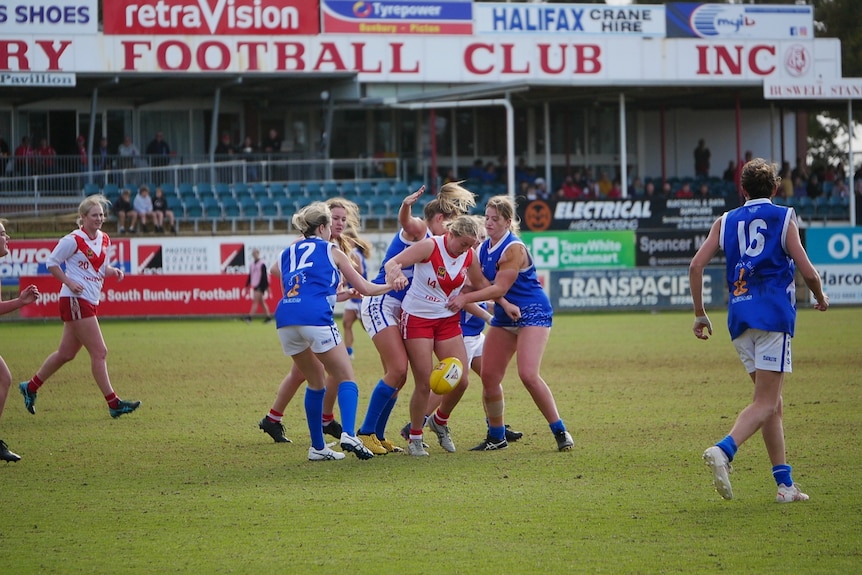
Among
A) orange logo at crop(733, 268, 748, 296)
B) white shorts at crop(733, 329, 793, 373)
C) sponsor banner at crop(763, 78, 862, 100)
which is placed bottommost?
white shorts at crop(733, 329, 793, 373)

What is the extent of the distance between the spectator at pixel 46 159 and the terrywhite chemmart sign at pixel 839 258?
2151cm

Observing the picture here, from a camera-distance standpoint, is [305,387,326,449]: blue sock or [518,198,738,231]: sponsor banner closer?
[305,387,326,449]: blue sock

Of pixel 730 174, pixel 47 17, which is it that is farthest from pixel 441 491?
pixel 730 174

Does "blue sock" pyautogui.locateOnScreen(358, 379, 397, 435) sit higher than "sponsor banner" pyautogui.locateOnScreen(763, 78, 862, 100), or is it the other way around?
"sponsor banner" pyautogui.locateOnScreen(763, 78, 862, 100)

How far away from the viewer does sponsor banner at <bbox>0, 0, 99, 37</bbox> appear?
115 feet

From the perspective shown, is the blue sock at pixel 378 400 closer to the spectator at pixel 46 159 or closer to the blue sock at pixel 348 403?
the blue sock at pixel 348 403

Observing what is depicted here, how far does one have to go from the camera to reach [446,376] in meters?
8.88

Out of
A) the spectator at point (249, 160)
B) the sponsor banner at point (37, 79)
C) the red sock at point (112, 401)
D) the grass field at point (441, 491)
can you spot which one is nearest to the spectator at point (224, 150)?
the spectator at point (249, 160)

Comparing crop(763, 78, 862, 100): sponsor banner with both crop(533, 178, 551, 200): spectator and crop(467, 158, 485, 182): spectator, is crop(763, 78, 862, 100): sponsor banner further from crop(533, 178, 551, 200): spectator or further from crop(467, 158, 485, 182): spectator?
crop(467, 158, 485, 182): spectator

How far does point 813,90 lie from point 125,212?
21206mm

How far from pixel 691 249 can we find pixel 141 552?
84.8 ft

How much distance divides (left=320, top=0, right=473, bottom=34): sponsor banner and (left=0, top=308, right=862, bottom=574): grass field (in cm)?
2461

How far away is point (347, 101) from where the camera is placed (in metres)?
38.4

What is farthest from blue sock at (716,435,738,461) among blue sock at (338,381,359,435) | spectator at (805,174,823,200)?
spectator at (805,174,823,200)
